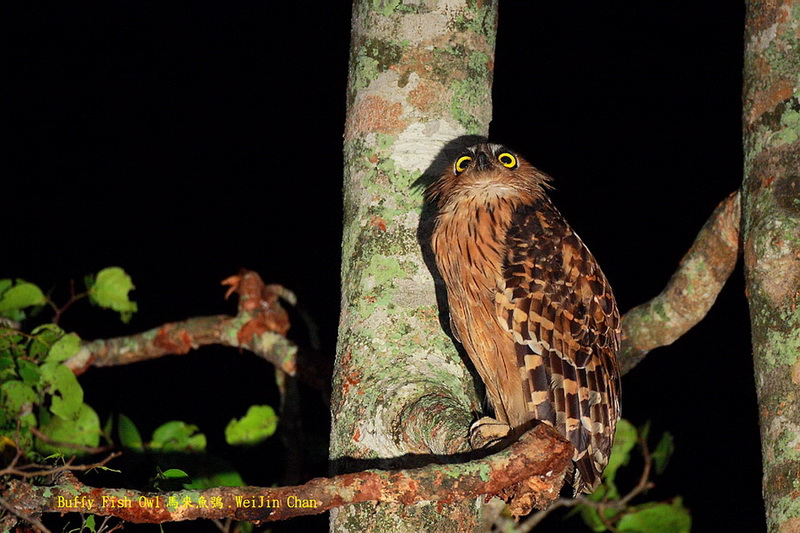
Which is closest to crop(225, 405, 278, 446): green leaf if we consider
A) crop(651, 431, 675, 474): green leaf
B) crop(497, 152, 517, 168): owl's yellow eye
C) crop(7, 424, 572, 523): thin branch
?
crop(497, 152, 517, 168): owl's yellow eye

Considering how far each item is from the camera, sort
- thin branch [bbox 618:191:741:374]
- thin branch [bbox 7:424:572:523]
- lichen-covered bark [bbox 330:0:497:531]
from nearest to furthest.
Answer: thin branch [bbox 7:424:572:523], lichen-covered bark [bbox 330:0:497:531], thin branch [bbox 618:191:741:374]

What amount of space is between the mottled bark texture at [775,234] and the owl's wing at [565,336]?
50 cm

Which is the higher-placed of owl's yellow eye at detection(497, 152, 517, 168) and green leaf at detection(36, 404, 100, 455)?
owl's yellow eye at detection(497, 152, 517, 168)

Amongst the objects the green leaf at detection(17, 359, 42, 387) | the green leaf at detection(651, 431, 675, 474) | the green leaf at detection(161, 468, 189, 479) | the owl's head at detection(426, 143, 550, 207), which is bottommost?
the green leaf at detection(651, 431, 675, 474)

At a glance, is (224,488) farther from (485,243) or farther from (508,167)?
(508,167)

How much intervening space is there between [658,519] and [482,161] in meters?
1.99

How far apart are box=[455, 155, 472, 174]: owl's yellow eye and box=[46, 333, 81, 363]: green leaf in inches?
59.0

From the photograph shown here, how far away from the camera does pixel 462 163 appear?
249 cm

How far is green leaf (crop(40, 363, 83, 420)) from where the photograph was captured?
2883 mm

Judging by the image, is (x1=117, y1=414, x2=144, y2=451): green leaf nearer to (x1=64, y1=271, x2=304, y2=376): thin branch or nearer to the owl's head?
(x1=64, y1=271, x2=304, y2=376): thin branch

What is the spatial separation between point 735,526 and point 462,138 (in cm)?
393

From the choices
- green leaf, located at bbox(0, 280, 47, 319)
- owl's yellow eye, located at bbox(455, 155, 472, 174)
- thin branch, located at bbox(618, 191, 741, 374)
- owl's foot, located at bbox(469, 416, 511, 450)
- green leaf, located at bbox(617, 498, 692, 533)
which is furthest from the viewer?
green leaf, located at bbox(617, 498, 692, 533)

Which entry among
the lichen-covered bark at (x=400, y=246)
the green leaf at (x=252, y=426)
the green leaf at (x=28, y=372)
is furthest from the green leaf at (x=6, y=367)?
the lichen-covered bark at (x=400, y=246)

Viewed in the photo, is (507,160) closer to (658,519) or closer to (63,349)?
(63,349)
